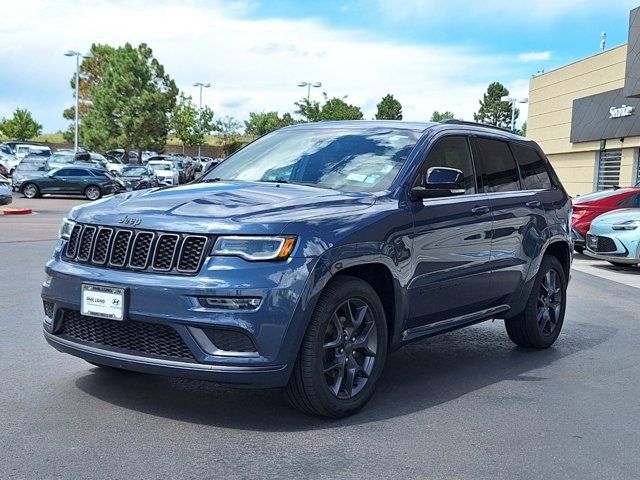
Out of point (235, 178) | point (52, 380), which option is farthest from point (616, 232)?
point (52, 380)

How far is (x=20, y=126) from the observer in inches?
3588

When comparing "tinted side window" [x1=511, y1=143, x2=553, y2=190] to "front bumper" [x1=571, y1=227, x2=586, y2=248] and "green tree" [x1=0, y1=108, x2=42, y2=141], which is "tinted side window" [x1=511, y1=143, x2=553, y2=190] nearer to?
"front bumper" [x1=571, y1=227, x2=586, y2=248]

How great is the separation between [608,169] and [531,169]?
111 feet

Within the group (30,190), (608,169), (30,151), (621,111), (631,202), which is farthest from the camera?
(30,151)

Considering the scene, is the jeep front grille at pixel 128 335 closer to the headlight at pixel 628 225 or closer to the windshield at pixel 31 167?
the headlight at pixel 628 225

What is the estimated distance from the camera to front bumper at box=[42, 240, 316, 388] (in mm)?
4227

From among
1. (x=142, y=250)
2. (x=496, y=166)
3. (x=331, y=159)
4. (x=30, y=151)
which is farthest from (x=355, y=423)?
(x=30, y=151)

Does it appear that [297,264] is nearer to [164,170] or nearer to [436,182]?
[436,182]

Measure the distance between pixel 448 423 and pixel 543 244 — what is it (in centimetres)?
256

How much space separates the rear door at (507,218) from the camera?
6.24 m

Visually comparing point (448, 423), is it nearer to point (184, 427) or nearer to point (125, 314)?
point (184, 427)

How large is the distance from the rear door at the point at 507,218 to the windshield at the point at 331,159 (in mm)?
934

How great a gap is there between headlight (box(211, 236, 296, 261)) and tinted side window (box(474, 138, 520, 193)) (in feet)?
8.26

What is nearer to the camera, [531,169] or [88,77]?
[531,169]
